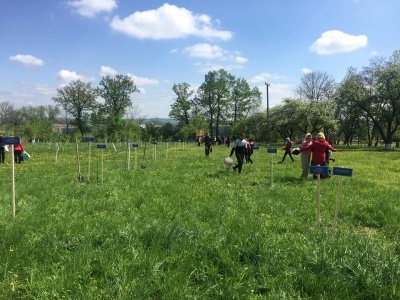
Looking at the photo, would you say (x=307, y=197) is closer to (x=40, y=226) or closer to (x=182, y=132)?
(x=40, y=226)

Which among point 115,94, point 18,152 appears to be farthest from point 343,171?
point 115,94

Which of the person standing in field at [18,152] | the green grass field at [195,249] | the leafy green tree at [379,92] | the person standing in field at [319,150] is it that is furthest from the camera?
the leafy green tree at [379,92]

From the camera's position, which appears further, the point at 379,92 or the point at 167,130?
Answer: the point at 167,130

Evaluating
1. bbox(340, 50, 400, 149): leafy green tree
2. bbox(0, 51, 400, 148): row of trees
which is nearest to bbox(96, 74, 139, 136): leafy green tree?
bbox(0, 51, 400, 148): row of trees

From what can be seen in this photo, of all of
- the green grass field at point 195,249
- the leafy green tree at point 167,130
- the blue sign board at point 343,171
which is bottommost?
the green grass field at point 195,249

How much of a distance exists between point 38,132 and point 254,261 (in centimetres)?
6010

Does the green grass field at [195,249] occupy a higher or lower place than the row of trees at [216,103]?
lower

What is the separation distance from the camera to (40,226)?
5.48m

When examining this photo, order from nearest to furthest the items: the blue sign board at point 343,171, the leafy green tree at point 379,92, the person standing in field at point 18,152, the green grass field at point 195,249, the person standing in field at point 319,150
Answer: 1. the green grass field at point 195,249
2. the blue sign board at point 343,171
3. the person standing in field at point 319,150
4. the person standing in field at point 18,152
5. the leafy green tree at point 379,92

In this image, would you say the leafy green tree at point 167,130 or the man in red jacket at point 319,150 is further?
the leafy green tree at point 167,130

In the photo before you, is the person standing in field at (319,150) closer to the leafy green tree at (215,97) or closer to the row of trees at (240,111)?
the row of trees at (240,111)

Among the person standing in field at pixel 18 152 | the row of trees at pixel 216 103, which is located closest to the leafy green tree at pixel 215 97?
the row of trees at pixel 216 103

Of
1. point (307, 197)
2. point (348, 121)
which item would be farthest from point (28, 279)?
point (348, 121)

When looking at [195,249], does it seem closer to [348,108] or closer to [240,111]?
[348,108]
